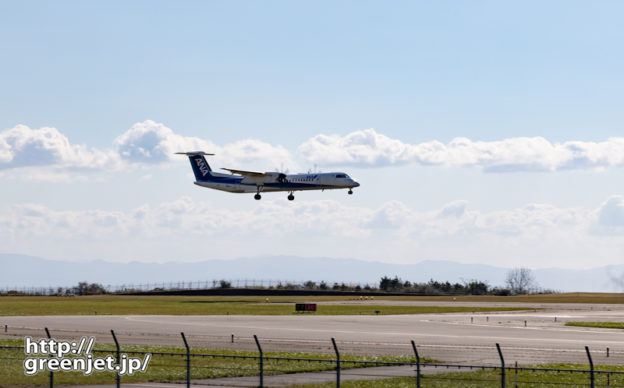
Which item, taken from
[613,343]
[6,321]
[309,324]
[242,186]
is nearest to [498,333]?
[613,343]

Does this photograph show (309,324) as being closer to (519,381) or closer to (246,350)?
(246,350)

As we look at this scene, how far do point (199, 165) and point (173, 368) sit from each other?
315ft

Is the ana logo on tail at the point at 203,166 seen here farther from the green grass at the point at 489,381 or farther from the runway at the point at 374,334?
the green grass at the point at 489,381

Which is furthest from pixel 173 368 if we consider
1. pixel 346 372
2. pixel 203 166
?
pixel 203 166

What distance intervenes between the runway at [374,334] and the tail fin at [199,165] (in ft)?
184

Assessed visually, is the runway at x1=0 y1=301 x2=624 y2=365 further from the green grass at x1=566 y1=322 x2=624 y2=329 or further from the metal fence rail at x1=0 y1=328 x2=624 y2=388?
the metal fence rail at x1=0 y1=328 x2=624 y2=388

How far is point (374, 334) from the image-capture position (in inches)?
2132

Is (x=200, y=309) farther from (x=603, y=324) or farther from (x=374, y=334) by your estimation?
(x=603, y=324)

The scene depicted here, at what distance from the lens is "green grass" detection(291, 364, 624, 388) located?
98.0 feet

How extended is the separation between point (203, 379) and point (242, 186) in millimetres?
85909

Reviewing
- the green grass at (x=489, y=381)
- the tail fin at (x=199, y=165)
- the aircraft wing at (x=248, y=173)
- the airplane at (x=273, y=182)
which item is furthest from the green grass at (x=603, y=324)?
the tail fin at (x=199, y=165)

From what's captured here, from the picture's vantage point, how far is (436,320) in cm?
7150

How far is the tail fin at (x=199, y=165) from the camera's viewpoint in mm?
128875

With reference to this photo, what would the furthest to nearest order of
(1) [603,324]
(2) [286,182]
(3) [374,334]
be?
1. (2) [286,182]
2. (1) [603,324]
3. (3) [374,334]
